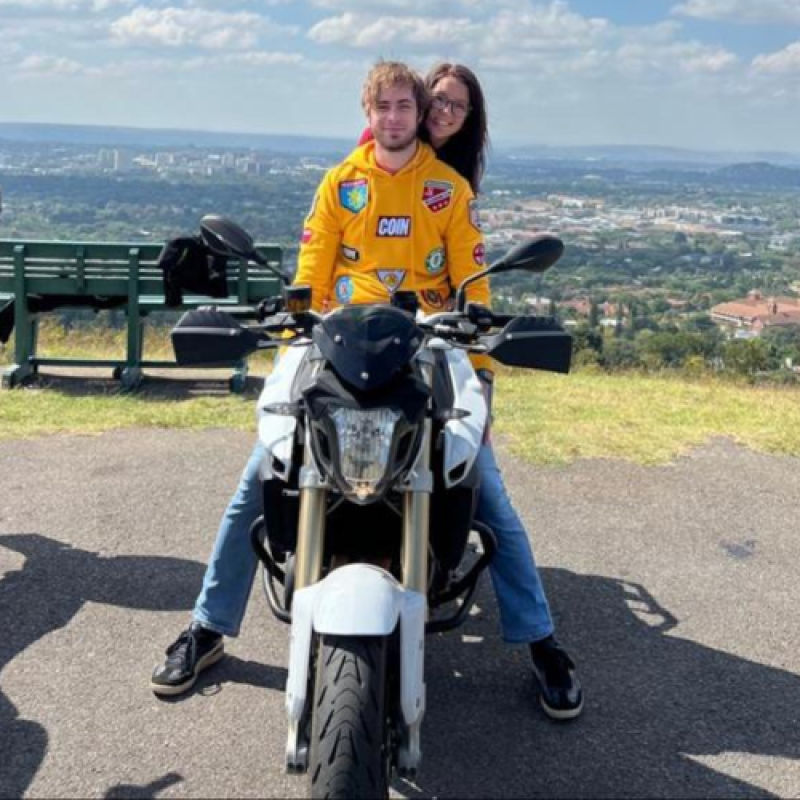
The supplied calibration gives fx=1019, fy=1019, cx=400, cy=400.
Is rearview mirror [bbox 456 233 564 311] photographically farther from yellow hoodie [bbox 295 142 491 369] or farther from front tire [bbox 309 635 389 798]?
front tire [bbox 309 635 389 798]

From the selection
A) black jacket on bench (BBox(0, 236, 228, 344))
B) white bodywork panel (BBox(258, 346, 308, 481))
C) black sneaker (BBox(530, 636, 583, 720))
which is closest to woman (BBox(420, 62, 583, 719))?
black sneaker (BBox(530, 636, 583, 720))

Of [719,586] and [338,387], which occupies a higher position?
[338,387]

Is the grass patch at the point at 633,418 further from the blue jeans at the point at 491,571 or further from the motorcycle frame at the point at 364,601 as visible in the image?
the motorcycle frame at the point at 364,601

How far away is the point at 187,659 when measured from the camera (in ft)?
11.3

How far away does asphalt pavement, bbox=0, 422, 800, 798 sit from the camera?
2996 millimetres

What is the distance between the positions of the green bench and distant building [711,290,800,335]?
2121 centimetres

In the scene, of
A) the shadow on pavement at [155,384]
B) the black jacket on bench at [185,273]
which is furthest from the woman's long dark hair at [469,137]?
the shadow on pavement at [155,384]

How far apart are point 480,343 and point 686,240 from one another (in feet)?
184

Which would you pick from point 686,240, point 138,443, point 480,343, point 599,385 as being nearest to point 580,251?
point 686,240

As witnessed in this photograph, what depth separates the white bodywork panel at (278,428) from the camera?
2.74 meters

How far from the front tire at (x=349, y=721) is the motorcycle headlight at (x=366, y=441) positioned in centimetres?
37

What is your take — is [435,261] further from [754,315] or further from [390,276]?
[754,315]

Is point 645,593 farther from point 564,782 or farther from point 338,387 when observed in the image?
point 338,387

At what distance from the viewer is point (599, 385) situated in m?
8.56
